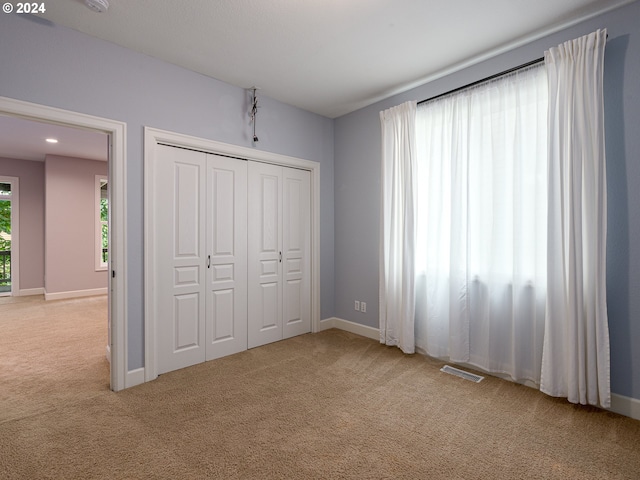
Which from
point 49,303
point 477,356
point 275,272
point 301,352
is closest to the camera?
point 477,356

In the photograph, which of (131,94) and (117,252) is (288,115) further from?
(117,252)

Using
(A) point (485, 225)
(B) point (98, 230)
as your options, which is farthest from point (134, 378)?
(B) point (98, 230)

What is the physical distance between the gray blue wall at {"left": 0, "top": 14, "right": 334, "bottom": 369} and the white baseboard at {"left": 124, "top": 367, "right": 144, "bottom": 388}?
0.04m

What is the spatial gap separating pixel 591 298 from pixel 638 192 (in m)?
0.76

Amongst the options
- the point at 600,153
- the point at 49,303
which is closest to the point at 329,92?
the point at 600,153

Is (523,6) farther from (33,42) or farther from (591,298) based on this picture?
(33,42)

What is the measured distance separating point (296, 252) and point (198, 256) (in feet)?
4.06

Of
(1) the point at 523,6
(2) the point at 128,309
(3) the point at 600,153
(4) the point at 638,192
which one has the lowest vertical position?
(2) the point at 128,309

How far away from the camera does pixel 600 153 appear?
230 centimetres

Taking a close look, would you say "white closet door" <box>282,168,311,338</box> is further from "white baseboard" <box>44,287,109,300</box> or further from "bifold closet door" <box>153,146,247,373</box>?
"white baseboard" <box>44,287,109,300</box>

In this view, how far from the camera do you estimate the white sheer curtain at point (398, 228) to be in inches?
135

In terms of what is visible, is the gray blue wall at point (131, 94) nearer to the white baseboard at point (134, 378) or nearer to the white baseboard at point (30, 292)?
the white baseboard at point (134, 378)

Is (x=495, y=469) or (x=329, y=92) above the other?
(x=329, y=92)

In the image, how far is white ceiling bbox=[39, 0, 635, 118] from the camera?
230 cm
